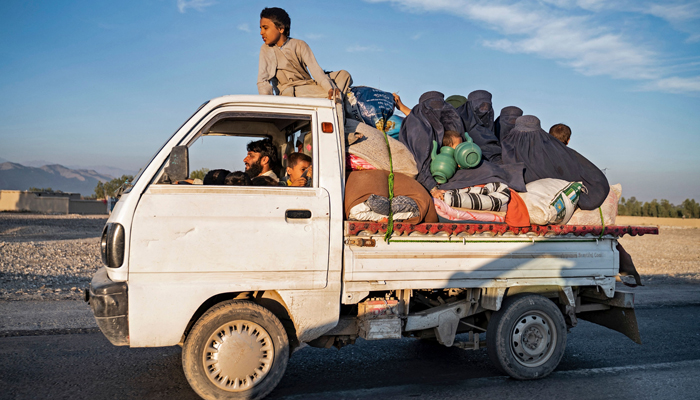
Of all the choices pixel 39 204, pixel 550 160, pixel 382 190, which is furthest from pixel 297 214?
pixel 39 204

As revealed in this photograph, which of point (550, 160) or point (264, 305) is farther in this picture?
point (550, 160)

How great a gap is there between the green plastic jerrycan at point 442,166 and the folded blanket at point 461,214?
0.43 metres

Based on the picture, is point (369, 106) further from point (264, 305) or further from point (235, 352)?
point (235, 352)

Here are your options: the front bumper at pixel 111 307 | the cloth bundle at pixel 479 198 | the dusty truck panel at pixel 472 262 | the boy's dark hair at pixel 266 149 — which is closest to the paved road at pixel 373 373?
the front bumper at pixel 111 307

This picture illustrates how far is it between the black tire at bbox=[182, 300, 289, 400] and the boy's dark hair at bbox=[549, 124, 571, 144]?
4116 millimetres

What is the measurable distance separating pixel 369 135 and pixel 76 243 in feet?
54.5

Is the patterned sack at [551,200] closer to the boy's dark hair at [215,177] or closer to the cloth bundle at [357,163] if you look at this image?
the cloth bundle at [357,163]

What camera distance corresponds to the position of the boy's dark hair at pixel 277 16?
5.28 m

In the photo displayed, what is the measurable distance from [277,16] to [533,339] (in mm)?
4249

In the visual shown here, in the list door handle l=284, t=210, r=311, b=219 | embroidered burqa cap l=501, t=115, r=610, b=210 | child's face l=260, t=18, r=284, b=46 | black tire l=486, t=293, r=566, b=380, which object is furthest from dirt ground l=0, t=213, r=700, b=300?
embroidered burqa cap l=501, t=115, r=610, b=210

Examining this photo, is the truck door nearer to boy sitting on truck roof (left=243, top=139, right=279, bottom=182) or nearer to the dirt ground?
boy sitting on truck roof (left=243, top=139, right=279, bottom=182)

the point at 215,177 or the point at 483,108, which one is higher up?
the point at 483,108

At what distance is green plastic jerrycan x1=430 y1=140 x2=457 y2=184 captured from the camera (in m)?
5.03

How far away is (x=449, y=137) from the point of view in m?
5.38
